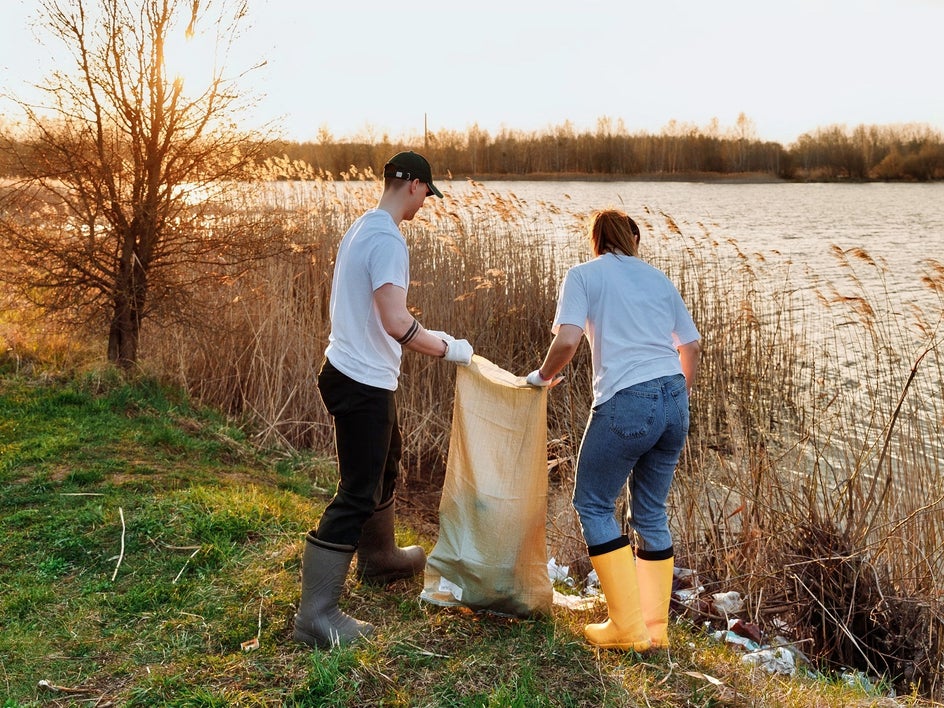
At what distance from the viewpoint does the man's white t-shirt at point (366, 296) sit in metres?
2.82

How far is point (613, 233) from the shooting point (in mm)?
3059

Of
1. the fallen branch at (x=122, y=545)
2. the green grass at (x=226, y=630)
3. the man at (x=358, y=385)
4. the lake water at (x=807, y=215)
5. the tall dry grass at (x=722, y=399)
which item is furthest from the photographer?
the lake water at (x=807, y=215)

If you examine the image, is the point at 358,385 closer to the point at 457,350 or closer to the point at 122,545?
the point at 457,350

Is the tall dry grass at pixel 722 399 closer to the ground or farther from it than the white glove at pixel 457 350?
closer to the ground

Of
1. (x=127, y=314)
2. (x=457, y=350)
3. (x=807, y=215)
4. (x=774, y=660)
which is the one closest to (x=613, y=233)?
(x=457, y=350)

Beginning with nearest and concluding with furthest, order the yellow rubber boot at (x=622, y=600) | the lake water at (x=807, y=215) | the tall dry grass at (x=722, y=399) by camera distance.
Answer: the yellow rubber boot at (x=622, y=600)
the tall dry grass at (x=722, y=399)
the lake water at (x=807, y=215)

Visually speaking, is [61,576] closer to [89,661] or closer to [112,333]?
[89,661]

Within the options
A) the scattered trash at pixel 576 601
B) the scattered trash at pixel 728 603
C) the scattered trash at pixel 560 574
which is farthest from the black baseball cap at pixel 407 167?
the scattered trash at pixel 728 603

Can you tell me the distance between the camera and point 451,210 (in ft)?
26.0

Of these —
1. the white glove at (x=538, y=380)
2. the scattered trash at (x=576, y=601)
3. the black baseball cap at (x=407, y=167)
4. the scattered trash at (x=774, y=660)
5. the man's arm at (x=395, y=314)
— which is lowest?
the scattered trash at (x=774, y=660)

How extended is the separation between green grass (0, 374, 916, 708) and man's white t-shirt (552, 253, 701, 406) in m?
0.98

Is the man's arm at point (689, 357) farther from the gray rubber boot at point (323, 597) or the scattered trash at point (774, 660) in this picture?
the gray rubber boot at point (323, 597)

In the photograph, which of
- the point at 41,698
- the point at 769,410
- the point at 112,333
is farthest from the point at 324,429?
the point at 41,698

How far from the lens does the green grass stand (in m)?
2.79
